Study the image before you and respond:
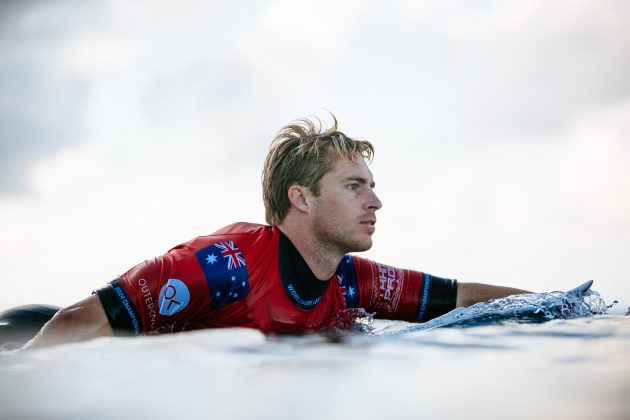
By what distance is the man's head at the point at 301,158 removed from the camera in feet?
16.6

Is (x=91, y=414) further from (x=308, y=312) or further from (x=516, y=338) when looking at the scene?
(x=308, y=312)

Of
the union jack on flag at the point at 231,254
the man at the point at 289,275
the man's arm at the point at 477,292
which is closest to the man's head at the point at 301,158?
the man at the point at 289,275

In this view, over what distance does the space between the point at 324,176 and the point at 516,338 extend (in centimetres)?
229

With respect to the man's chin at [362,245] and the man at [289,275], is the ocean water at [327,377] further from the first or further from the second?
the man's chin at [362,245]

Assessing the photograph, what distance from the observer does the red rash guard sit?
13.1ft

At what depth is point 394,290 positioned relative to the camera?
5.41 metres

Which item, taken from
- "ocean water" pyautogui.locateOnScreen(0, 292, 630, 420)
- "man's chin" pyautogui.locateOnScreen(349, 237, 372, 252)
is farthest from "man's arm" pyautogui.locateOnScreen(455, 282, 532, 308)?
"ocean water" pyautogui.locateOnScreen(0, 292, 630, 420)

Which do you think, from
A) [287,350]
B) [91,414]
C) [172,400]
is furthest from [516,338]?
[91,414]

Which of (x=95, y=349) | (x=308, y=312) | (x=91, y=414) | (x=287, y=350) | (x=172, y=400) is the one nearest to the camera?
(x=91, y=414)

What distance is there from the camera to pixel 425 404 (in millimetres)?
1959

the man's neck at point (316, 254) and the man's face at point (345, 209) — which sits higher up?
the man's face at point (345, 209)

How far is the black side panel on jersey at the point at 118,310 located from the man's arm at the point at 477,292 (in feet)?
9.73

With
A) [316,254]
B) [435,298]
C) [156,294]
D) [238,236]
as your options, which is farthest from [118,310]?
[435,298]

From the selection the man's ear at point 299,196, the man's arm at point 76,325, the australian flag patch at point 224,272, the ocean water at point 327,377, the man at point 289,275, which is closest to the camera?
the ocean water at point 327,377
